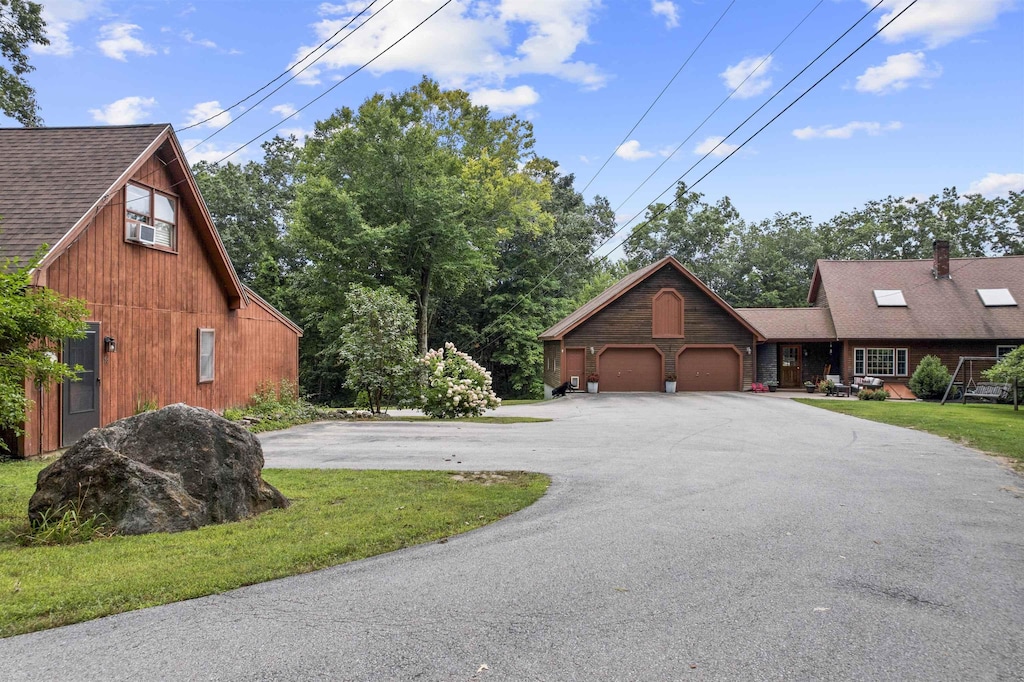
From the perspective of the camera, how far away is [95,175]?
500 inches

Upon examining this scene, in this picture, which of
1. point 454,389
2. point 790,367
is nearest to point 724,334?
point 790,367

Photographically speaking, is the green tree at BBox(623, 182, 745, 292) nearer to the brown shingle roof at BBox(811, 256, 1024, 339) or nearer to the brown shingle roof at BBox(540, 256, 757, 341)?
the brown shingle roof at BBox(811, 256, 1024, 339)

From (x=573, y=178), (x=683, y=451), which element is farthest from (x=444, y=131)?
(x=683, y=451)

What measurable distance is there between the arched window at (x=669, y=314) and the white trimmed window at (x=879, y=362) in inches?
333

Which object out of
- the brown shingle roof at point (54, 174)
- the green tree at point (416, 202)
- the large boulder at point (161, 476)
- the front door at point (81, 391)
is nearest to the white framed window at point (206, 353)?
the front door at point (81, 391)

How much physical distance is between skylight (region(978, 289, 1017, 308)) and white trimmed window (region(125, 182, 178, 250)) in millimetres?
34878

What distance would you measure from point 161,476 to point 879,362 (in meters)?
32.8

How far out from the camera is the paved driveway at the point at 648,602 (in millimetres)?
3562

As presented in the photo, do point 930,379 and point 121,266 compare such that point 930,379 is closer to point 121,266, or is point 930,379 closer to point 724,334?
point 724,334

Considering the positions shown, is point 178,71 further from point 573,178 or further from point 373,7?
point 573,178

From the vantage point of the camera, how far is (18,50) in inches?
961

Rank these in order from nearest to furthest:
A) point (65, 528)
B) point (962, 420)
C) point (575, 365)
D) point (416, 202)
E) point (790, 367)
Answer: point (65, 528) → point (962, 420) → point (416, 202) → point (575, 365) → point (790, 367)

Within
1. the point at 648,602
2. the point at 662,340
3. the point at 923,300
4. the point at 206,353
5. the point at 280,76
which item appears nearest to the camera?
the point at 648,602

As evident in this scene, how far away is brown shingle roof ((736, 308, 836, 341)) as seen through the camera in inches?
1292
